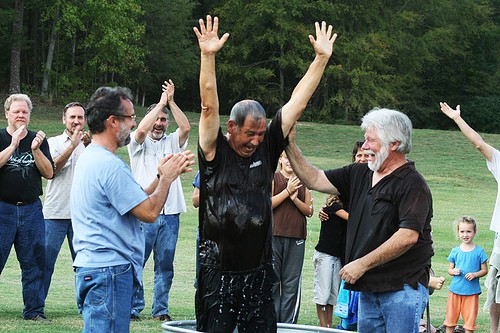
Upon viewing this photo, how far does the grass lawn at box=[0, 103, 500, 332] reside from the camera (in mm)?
9819

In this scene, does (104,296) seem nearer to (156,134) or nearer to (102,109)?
(102,109)

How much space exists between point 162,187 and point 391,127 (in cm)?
145

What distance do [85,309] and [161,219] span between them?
4.09 meters

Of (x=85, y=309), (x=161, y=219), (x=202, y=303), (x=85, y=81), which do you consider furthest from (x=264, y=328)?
(x=85, y=81)

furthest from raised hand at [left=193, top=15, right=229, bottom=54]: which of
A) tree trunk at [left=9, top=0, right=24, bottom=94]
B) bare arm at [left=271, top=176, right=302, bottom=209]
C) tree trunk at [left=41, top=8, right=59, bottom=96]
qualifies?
tree trunk at [left=41, top=8, right=59, bottom=96]

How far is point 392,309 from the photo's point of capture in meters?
5.74

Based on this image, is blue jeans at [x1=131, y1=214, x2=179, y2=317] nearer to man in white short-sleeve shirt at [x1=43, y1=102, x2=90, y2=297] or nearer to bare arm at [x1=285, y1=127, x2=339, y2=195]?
man in white short-sleeve shirt at [x1=43, y1=102, x2=90, y2=297]

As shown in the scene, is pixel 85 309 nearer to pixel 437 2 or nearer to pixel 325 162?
pixel 325 162

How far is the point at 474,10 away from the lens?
6091 centimetres

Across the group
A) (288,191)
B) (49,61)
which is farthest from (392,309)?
(49,61)

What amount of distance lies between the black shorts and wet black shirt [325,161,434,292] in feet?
1.94

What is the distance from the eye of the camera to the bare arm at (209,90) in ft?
17.5

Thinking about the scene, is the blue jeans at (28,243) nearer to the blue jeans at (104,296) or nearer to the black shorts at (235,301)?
the blue jeans at (104,296)

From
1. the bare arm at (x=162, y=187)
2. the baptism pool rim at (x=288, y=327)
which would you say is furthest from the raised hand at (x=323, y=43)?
the baptism pool rim at (x=288, y=327)
